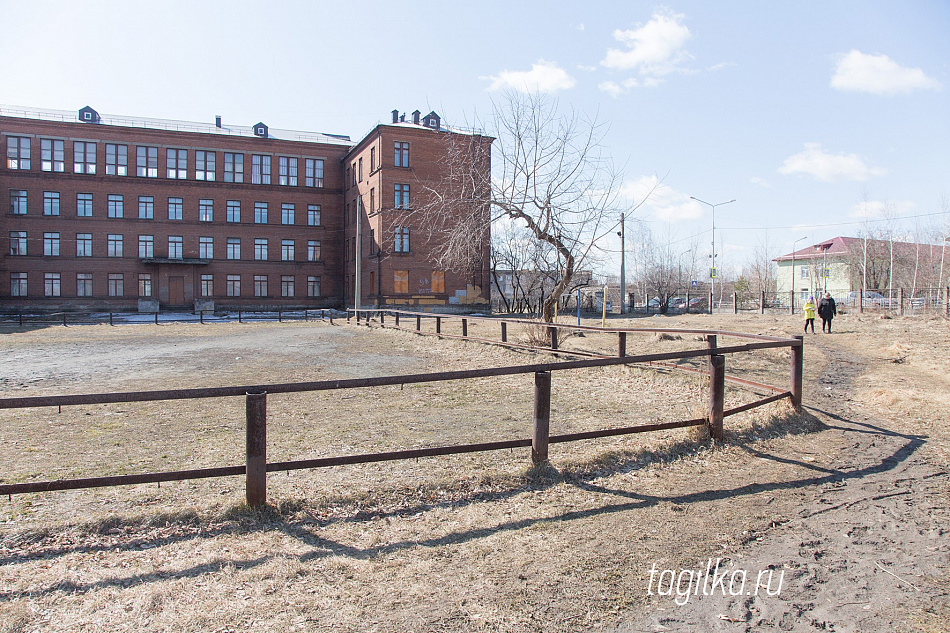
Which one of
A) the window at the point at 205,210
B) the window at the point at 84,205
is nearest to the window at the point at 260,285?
the window at the point at 205,210

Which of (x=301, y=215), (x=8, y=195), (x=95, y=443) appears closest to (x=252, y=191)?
(x=301, y=215)

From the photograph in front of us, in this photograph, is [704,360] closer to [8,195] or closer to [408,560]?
[408,560]

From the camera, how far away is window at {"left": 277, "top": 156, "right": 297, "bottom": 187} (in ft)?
170

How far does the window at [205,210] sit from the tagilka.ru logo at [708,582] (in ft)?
176

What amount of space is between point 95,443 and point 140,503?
93.0 inches

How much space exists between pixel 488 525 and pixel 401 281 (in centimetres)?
4263

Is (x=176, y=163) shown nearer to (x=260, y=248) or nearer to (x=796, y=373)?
(x=260, y=248)

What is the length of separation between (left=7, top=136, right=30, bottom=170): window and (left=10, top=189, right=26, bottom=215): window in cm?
201

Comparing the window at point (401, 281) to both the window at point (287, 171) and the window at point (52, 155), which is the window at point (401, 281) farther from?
the window at point (52, 155)

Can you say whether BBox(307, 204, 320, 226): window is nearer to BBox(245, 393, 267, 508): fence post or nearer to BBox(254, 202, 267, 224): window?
BBox(254, 202, 267, 224): window

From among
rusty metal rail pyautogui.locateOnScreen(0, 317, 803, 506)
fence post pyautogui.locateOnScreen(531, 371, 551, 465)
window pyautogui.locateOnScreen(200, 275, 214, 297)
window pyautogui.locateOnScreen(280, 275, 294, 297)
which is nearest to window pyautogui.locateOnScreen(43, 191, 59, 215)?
window pyautogui.locateOnScreen(200, 275, 214, 297)

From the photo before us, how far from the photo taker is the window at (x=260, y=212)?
169ft

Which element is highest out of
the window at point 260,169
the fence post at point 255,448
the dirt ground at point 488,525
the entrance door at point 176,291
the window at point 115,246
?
the window at point 260,169

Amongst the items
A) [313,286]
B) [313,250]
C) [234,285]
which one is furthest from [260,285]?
[313,250]
